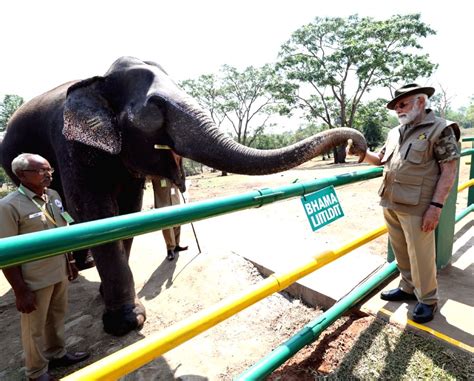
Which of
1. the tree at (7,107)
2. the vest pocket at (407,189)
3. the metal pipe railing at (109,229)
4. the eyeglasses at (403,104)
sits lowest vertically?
the vest pocket at (407,189)

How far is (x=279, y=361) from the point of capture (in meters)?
1.68

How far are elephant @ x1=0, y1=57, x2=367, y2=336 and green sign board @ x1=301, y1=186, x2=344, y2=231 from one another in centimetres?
66

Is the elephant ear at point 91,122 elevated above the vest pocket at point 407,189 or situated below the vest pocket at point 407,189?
above

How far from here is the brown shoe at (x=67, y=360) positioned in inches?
111

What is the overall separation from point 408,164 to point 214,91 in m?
33.3

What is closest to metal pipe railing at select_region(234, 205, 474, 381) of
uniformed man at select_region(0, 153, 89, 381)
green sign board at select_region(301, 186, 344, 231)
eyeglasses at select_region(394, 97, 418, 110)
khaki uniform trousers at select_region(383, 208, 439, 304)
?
khaki uniform trousers at select_region(383, 208, 439, 304)

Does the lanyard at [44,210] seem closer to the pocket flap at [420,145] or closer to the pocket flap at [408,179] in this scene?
the pocket flap at [408,179]

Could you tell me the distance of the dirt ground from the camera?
248 centimetres

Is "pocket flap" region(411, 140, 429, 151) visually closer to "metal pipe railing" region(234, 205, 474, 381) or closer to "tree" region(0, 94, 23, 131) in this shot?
"metal pipe railing" region(234, 205, 474, 381)

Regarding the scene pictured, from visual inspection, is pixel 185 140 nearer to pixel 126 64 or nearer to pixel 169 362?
pixel 126 64

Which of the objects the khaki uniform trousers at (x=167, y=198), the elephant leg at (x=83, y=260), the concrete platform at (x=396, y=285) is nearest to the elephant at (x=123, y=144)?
the concrete platform at (x=396, y=285)

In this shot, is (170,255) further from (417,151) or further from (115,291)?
(417,151)

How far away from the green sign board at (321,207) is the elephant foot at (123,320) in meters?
2.17

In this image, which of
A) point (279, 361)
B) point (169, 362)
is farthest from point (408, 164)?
point (169, 362)
